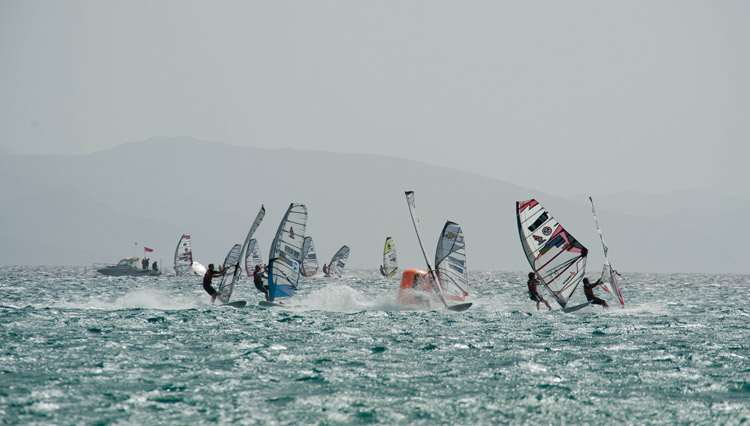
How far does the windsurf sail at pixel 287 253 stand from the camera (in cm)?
2902

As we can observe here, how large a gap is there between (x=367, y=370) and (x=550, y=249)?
14606 mm

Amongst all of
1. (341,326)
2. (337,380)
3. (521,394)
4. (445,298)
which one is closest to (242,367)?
(337,380)

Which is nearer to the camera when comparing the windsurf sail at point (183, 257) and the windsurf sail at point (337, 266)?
the windsurf sail at point (183, 257)

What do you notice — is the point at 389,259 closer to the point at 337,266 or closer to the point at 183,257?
the point at 337,266

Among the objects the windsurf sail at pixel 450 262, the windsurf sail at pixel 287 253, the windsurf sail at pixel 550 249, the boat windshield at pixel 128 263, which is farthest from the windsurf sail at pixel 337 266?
the windsurf sail at pixel 550 249

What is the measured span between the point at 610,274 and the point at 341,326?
10.4m

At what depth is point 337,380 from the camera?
44.0ft

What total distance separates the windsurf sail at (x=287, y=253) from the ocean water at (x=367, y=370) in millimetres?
4348

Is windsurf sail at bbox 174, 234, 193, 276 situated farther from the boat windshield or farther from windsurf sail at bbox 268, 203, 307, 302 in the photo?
windsurf sail at bbox 268, 203, 307, 302

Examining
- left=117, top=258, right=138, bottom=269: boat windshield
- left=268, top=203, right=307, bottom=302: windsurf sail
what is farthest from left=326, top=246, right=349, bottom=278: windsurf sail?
left=268, top=203, right=307, bottom=302: windsurf sail

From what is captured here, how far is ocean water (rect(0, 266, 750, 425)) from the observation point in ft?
36.0

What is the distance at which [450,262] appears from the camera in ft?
101

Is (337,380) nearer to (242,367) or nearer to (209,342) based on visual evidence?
(242,367)

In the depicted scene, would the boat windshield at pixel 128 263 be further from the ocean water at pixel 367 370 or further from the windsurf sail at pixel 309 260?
the ocean water at pixel 367 370
